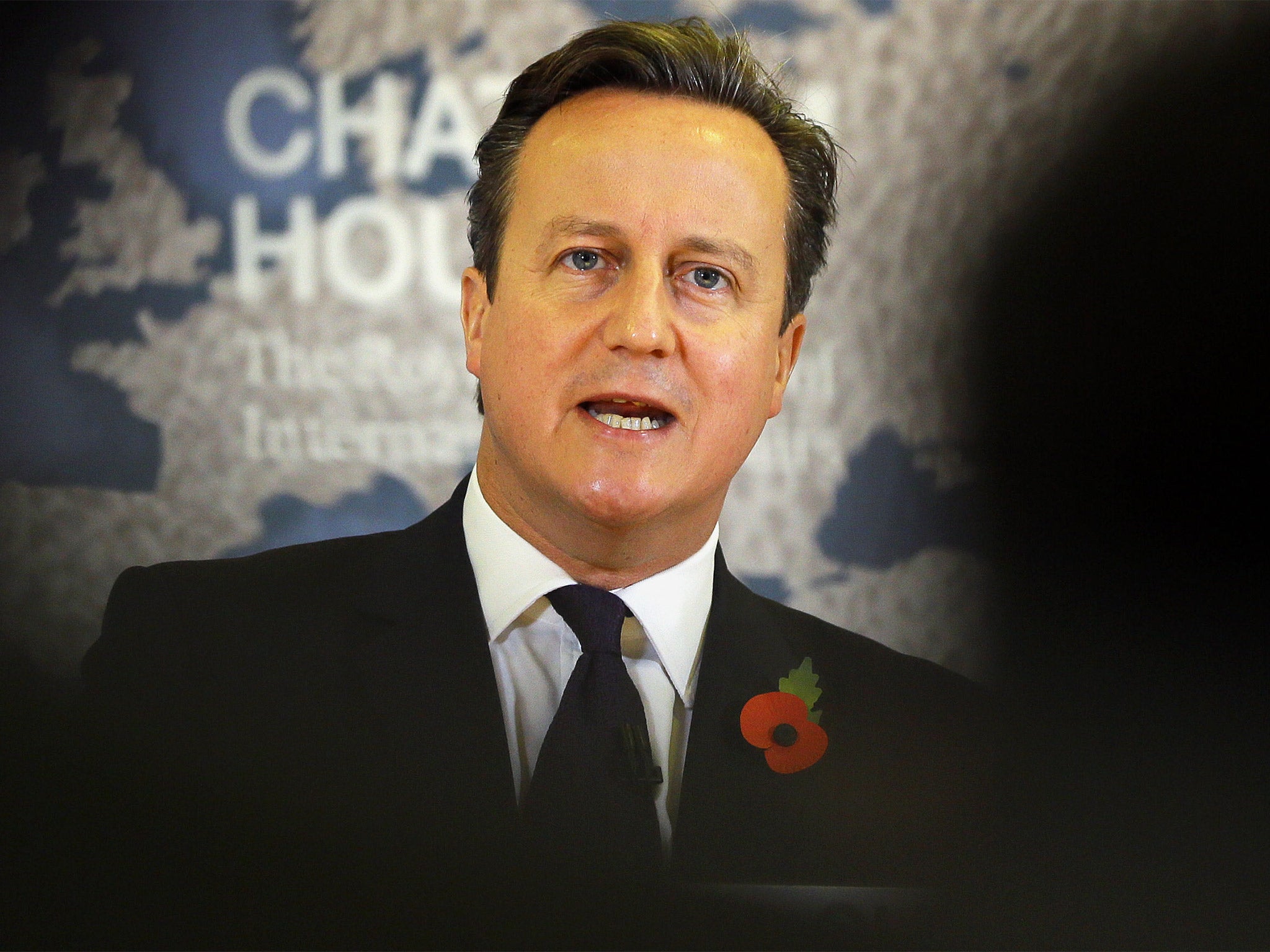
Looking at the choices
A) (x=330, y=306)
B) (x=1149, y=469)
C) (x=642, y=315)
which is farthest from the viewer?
(x=1149, y=469)

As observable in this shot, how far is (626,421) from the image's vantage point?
95cm

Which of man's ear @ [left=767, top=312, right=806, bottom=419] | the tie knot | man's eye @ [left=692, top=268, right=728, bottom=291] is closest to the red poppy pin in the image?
the tie knot

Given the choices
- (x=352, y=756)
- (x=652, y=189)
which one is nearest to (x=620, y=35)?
(x=652, y=189)

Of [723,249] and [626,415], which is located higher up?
[723,249]

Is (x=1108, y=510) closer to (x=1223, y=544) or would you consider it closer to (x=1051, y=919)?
(x=1223, y=544)

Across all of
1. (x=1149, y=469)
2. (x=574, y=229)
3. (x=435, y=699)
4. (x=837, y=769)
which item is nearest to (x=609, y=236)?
Result: (x=574, y=229)

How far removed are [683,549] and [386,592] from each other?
250mm

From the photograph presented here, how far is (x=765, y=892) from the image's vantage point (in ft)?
3.24

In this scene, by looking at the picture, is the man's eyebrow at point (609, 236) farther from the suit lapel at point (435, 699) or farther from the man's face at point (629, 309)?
the suit lapel at point (435, 699)

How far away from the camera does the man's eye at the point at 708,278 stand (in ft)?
3.15

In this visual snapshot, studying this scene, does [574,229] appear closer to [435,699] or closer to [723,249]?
[723,249]

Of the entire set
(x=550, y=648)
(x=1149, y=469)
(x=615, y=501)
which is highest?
(x=1149, y=469)

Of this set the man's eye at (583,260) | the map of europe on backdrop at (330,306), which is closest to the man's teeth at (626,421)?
the man's eye at (583,260)

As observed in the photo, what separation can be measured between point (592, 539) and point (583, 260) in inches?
8.8
